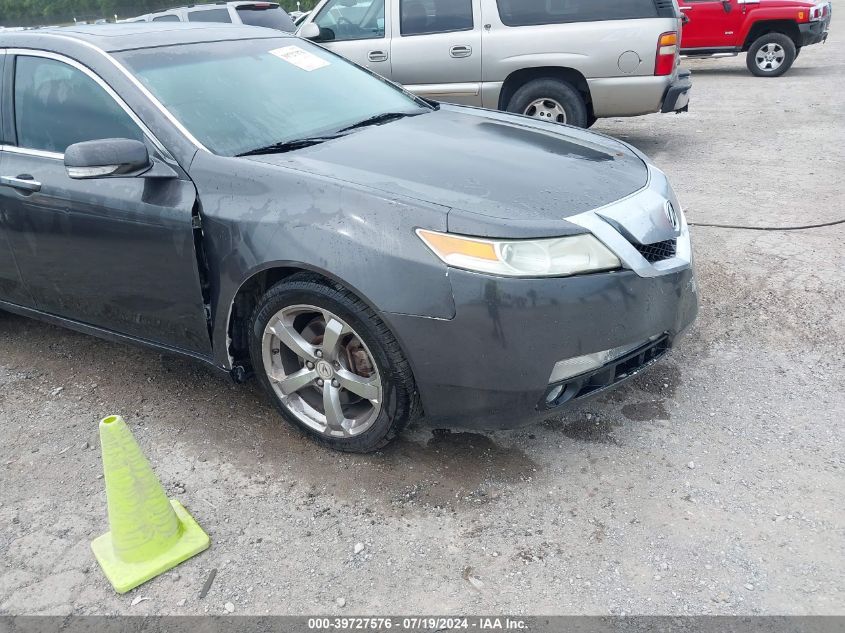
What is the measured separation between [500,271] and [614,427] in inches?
41.6

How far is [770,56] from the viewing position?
40.3 feet

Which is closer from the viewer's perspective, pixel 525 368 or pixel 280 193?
pixel 525 368

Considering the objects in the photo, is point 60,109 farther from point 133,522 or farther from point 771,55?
point 771,55

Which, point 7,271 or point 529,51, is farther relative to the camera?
point 529,51

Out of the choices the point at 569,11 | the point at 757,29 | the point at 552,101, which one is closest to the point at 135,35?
the point at 552,101

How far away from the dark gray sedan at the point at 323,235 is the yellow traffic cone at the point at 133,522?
699 mm

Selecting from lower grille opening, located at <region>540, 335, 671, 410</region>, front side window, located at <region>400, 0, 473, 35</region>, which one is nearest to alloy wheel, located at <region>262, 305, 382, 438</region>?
lower grille opening, located at <region>540, 335, 671, 410</region>


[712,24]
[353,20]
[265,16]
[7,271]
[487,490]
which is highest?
[265,16]

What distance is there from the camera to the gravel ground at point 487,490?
2352 mm

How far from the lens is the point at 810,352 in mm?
3615

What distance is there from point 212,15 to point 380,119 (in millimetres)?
8844

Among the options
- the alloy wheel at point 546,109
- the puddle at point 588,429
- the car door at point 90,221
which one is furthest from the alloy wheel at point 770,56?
the car door at point 90,221

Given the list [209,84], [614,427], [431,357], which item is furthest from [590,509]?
[209,84]

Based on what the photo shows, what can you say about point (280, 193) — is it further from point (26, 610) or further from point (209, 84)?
point (26, 610)
